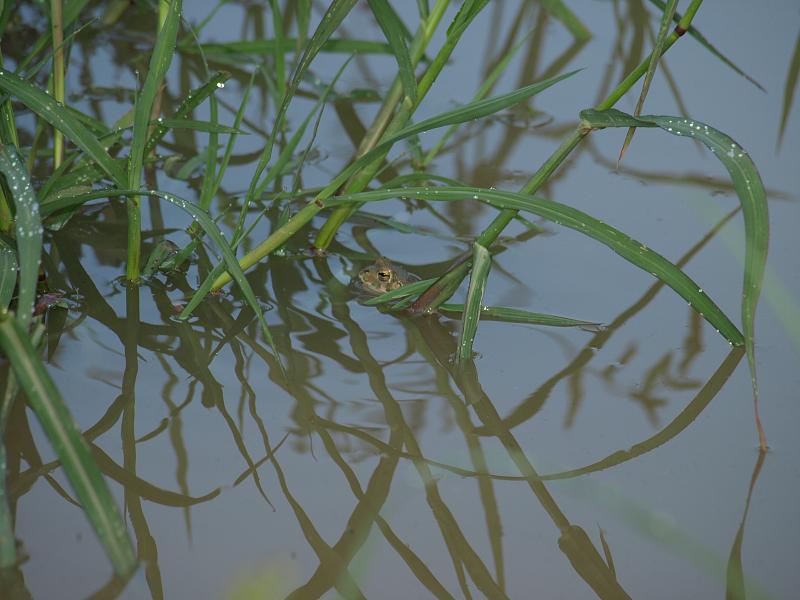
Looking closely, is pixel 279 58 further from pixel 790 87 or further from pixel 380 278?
pixel 790 87

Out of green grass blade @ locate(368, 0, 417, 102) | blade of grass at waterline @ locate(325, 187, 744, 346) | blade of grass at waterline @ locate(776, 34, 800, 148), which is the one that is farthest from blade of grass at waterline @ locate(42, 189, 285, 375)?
blade of grass at waterline @ locate(776, 34, 800, 148)

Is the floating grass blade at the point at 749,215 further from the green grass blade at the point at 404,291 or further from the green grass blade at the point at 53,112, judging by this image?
the green grass blade at the point at 53,112

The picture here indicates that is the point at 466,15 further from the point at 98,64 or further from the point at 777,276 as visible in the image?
the point at 98,64

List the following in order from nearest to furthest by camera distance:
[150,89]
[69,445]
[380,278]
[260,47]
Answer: [69,445] < [150,89] < [380,278] < [260,47]

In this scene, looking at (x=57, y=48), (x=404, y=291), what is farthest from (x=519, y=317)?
(x=57, y=48)

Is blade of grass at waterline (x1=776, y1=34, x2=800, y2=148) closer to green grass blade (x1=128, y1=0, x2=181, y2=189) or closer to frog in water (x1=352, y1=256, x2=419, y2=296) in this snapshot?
frog in water (x1=352, y1=256, x2=419, y2=296)

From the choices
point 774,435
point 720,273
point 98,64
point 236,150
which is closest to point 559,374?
point 774,435
